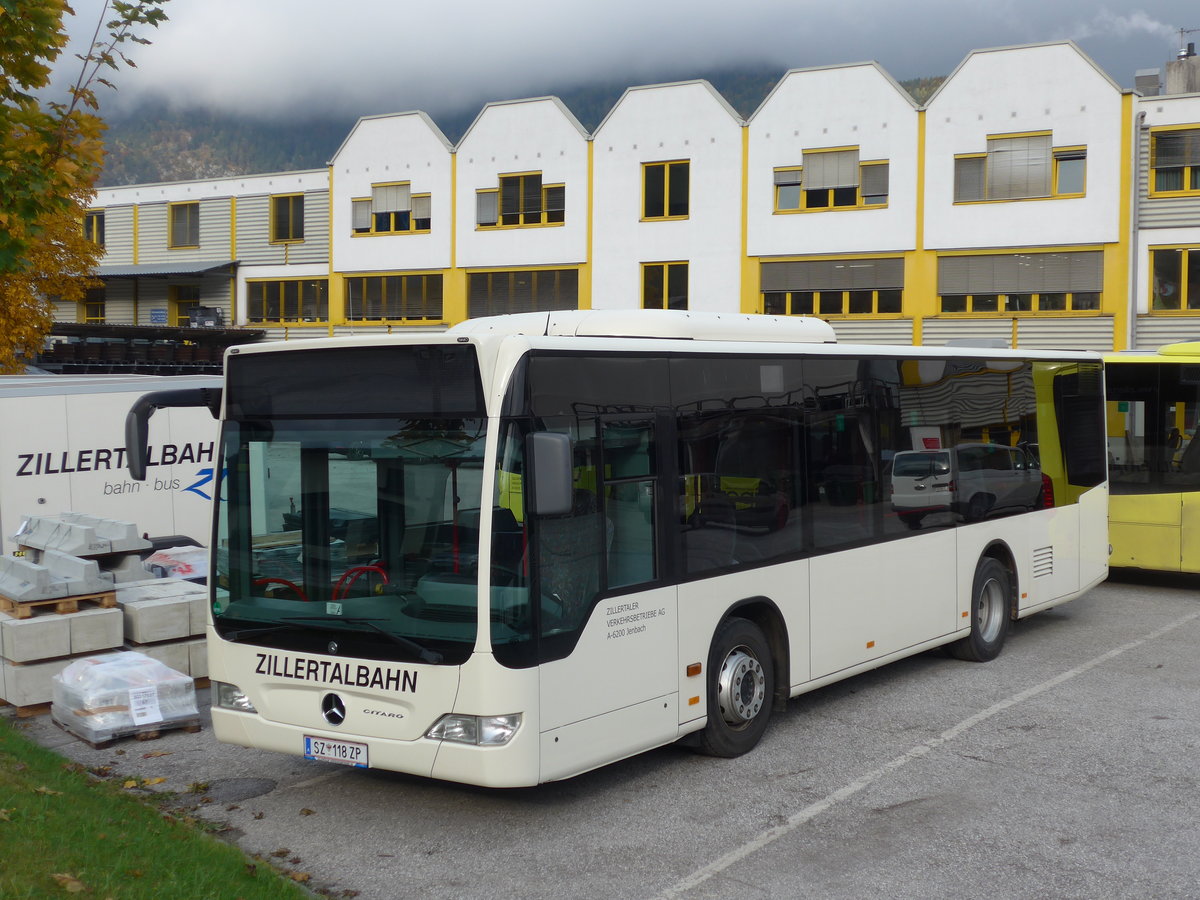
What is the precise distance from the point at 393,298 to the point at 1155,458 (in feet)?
99.3

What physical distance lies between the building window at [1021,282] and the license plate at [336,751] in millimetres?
29236

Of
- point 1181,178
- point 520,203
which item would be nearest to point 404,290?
point 520,203

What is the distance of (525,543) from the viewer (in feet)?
21.5

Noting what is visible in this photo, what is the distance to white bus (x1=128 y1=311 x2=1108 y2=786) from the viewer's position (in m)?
6.57

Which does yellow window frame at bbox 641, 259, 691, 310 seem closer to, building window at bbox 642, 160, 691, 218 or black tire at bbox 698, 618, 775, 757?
building window at bbox 642, 160, 691, 218

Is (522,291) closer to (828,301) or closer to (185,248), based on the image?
(828,301)

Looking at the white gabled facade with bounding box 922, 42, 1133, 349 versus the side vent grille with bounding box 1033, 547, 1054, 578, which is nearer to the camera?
the side vent grille with bounding box 1033, 547, 1054, 578

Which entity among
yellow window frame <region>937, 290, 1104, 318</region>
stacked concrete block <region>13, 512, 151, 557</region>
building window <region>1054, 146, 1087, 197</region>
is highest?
building window <region>1054, 146, 1087, 197</region>

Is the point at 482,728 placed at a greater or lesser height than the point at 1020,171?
lesser

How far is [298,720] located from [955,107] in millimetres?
30504

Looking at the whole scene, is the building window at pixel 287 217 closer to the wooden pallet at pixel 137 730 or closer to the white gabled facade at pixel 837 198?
the white gabled facade at pixel 837 198

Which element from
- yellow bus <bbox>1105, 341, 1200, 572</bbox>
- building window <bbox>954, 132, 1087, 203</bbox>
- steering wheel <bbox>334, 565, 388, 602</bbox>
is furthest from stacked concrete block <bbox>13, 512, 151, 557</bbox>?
building window <bbox>954, 132, 1087, 203</bbox>

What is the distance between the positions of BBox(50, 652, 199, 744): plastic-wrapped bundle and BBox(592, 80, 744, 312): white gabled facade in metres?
27.7

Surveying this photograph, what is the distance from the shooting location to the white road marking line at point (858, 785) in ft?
20.6
